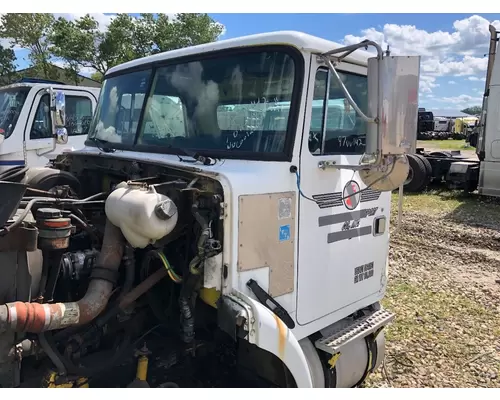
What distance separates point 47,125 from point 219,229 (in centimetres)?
718

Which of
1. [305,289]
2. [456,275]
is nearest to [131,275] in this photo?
[305,289]

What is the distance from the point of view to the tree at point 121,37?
2347 centimetres

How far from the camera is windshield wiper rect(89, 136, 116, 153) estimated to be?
3445mm

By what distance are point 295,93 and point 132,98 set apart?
1.35 meters

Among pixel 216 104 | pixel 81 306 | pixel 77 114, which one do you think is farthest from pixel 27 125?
pixel 81 306

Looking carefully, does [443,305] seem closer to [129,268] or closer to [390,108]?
[390,108]

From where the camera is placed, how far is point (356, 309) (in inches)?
136

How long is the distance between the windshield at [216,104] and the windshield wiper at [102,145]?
10 centimetres

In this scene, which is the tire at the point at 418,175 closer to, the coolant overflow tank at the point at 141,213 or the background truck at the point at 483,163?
the background truck at the point at 483,163

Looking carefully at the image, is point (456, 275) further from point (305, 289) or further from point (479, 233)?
point (305, 289)

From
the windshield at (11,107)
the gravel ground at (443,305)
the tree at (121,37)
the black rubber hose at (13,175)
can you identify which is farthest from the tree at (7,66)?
the black rubber hose at (13,175)

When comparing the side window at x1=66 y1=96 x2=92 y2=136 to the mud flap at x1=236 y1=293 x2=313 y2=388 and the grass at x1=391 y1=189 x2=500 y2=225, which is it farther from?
the mud flap at x1=236 y1=293 x2=313 y2=388

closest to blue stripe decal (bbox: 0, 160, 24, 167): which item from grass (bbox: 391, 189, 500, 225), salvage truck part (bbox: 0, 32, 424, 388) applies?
salvage truck part (bbox: 0, 32, 424, 388)

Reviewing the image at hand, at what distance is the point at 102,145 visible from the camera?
364 cm
